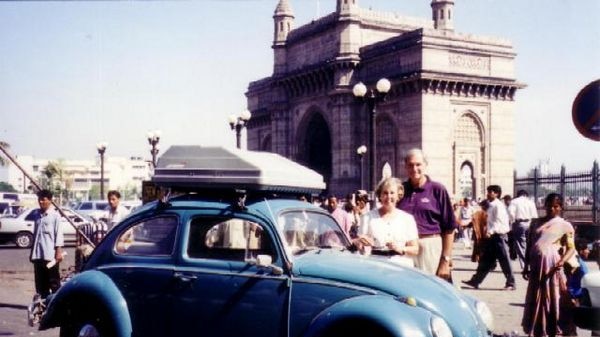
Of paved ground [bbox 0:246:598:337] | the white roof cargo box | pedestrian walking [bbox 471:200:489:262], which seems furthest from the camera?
pedestrian walking [bbox 471:200:489:262]

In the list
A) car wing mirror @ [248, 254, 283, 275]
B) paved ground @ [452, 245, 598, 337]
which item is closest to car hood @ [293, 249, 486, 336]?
car wing mirror @ [248, 254, 283, 275]

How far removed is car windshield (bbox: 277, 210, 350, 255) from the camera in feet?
18.2

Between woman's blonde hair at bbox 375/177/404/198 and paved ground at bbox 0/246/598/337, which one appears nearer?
woman's blonde hair at bbox 375/177/404/198

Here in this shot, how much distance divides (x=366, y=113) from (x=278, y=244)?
41.1 metres

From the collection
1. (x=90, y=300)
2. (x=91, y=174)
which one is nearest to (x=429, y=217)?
(x=90, y=300)

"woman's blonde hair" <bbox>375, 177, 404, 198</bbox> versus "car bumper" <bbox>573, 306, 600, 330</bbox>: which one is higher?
"woman's blonde hair" <bbox>375, 177, 404, 198</bbox>

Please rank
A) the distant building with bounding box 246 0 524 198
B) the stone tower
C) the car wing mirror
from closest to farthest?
the car wing mirror → the distant building with bounding box 246 0 524 198 → the stone tower

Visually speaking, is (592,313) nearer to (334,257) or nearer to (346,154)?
(334,257)

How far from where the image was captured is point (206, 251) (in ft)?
18.7

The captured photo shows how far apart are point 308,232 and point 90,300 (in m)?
1.99

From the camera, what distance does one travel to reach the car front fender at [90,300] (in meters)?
5.79

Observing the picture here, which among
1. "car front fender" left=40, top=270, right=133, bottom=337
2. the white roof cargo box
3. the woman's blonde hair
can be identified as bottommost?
"car front fender" left=40, top=270, right=133, bottom=337

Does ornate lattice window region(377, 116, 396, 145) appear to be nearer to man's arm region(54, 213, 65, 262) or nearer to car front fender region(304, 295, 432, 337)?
man's arm region(54, 213, 65, 262)

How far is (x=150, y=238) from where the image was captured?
602 cm
